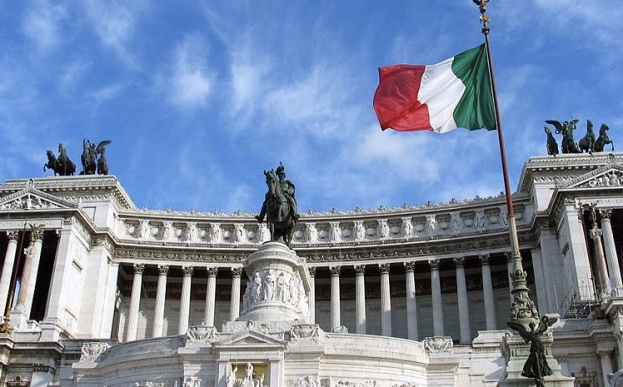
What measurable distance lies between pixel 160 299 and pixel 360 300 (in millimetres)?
17352

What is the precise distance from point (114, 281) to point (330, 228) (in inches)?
770

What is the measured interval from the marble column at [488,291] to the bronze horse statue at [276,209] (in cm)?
2868

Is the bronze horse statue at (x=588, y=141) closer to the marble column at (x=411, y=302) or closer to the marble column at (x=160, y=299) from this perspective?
the marble column at (x=411, y=302)

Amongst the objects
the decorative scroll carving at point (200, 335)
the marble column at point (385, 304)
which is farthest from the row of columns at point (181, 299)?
the decorative scroll carving at point (200, 335)

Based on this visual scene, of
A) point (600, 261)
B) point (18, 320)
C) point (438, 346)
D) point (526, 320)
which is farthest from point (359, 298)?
point (526, 320)

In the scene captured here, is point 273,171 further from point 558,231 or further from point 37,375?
point 558,231

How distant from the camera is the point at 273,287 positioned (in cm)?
3491

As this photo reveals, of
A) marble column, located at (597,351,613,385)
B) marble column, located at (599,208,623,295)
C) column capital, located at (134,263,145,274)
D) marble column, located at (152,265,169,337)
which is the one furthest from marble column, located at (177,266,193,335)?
marble column, located at (597,351,613,385)

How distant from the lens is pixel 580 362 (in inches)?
1639

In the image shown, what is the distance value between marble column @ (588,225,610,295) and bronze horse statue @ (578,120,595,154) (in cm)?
1092

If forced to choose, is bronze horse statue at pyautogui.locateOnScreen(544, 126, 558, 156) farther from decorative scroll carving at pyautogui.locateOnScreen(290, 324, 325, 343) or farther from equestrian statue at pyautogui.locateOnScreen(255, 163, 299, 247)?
decorative scroll carving at pyautogui.locateOnScreen(290, 324, 325, 343)

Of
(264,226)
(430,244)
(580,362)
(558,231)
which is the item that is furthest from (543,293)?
(264,226)

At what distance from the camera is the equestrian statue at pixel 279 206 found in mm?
37156

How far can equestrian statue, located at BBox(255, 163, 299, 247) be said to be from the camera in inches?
1463
